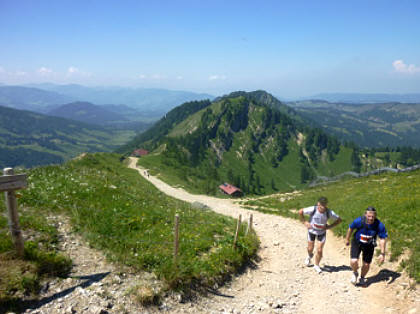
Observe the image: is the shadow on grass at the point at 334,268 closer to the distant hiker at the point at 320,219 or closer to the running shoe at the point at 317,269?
the running shoe at the point at 317,269

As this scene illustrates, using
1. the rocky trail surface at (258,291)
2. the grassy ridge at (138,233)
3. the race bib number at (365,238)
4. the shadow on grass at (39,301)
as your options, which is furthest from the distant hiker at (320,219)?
the shadow on grass at (39,301)

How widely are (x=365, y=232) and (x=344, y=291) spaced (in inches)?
108

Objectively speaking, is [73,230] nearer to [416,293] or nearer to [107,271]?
[107,271]

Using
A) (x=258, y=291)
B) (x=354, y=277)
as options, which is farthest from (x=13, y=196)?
(x=354, y=277)

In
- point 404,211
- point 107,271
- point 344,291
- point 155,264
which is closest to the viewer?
point 107,271

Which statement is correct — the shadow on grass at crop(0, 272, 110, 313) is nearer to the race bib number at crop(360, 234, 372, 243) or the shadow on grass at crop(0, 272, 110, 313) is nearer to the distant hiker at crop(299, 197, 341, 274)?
the distant hiker at crop(299, 197, 341, 274)

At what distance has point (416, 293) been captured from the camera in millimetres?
9695

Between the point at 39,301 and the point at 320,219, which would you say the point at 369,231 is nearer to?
the point at 320,219

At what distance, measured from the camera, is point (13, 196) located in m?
7.90

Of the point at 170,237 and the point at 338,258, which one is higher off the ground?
the point at 170,237

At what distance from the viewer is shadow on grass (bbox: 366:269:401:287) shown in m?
11.0

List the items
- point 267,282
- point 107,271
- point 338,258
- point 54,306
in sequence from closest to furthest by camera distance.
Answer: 1. point 54,306
2. point 107,271
3. point 267,282
4. point 338,258

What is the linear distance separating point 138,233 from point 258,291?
5.96 meters

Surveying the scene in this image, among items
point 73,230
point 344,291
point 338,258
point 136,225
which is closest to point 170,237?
point 136,225
